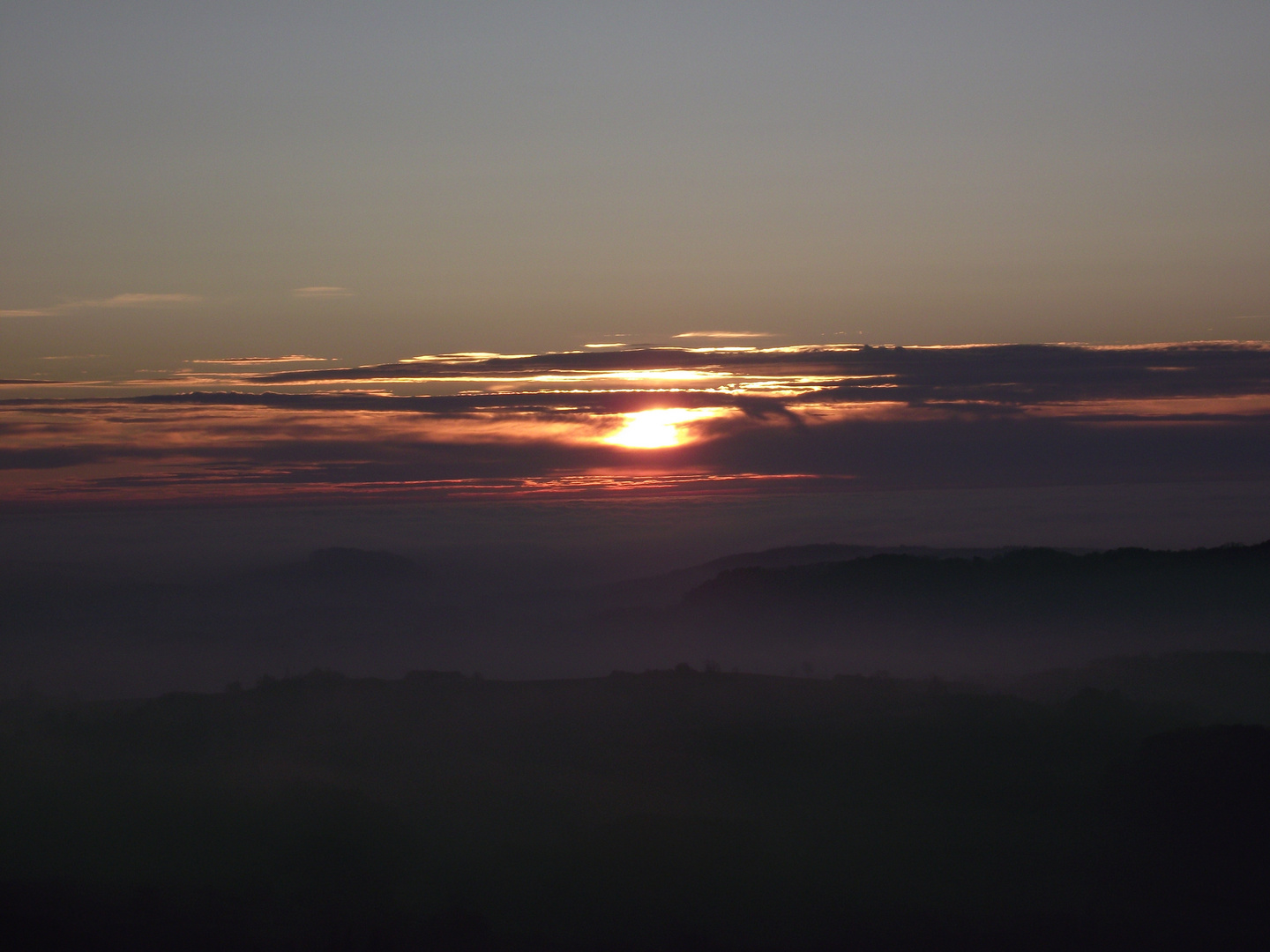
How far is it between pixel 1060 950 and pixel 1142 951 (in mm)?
14327

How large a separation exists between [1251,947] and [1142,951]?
16.8 meters

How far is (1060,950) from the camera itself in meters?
198

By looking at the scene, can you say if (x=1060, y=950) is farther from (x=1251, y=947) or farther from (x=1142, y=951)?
(x=1251, y=947)

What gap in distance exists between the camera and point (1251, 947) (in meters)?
194

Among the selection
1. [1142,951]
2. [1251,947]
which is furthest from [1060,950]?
[1251,947]

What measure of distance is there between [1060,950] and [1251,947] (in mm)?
30147

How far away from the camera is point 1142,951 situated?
19975 cm
